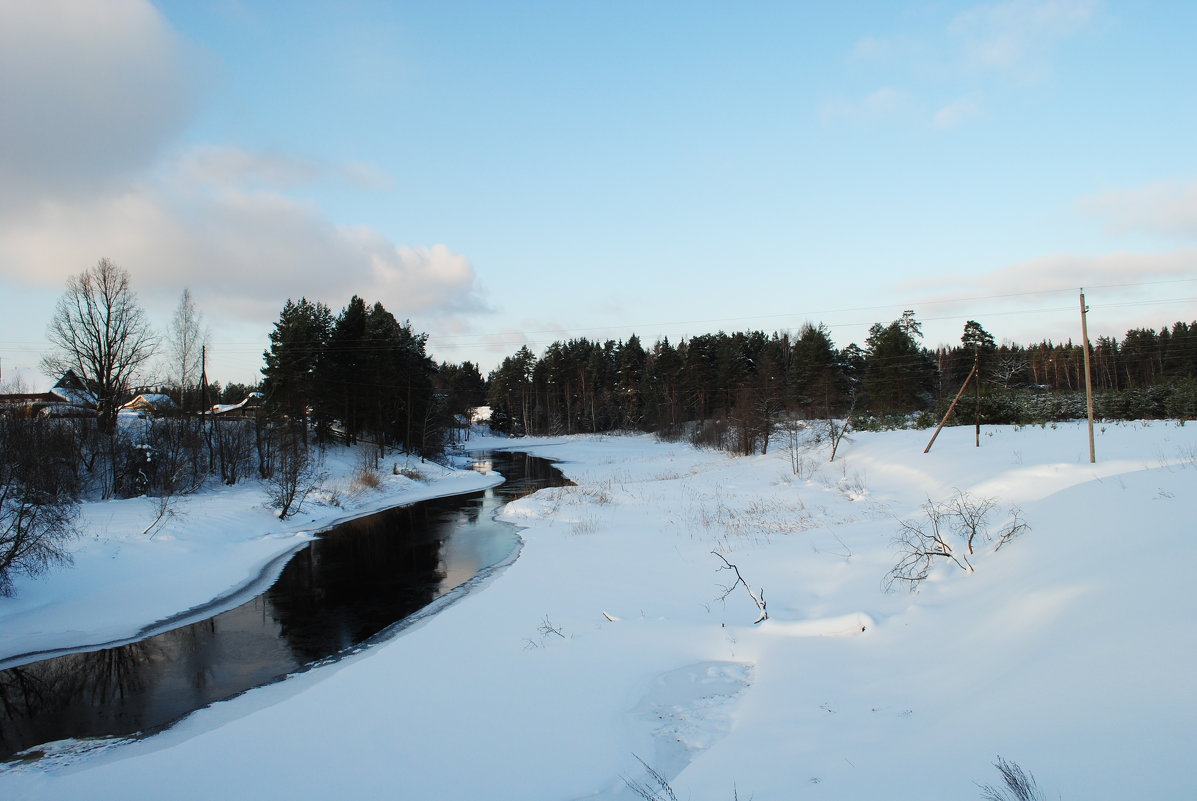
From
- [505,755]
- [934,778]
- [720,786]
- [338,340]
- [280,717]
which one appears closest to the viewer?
[934,778]

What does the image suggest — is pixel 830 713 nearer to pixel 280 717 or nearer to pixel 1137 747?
pixel 1137 747

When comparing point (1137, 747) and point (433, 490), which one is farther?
point (433, 490)

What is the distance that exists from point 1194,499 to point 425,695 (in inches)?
389

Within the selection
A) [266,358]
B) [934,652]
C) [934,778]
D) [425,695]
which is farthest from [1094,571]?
[266,358]

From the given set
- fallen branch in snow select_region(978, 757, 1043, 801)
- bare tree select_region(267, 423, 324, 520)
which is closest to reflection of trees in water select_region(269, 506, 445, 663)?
bare tree select_region(267, 423, 324, 520)

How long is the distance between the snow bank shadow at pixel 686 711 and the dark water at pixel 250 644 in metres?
6.05

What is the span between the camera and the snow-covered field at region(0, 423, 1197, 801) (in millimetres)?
4129

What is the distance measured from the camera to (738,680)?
6.96m

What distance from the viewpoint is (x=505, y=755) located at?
578 centimetres

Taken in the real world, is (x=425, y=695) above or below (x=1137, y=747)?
below

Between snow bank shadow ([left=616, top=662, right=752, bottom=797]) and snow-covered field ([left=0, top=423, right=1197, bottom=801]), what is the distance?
32mm

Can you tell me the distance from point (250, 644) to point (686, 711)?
8.44 meters

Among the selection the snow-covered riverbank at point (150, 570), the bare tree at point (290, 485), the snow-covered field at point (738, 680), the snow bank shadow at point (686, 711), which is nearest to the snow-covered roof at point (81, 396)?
the snow-covered riverbank at point (150, 570)

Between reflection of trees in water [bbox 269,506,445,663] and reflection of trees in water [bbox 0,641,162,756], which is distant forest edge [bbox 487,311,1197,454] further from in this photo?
reflection of trees in water [bbox 0,641,162,756]
